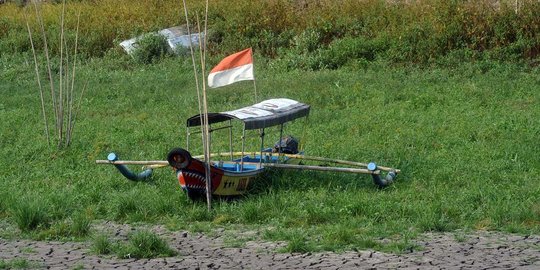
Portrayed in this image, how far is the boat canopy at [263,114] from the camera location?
11320 mm

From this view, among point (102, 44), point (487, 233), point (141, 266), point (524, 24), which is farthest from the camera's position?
point (102, 44)

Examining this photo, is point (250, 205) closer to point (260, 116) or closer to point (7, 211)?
point (260, 116)

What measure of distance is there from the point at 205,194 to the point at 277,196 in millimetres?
815

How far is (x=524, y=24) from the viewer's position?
1889cm

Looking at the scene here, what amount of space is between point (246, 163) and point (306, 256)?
3.19 m

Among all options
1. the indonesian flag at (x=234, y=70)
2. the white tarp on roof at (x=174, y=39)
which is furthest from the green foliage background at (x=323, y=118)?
the indonesian flag at (x=234, y=70)

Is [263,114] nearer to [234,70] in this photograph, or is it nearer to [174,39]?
[234,70]

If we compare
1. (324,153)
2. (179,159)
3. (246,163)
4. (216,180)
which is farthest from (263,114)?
(324,153)

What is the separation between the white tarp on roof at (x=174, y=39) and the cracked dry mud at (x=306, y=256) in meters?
11.7

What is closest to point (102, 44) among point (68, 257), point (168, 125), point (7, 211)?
point (168, 125)

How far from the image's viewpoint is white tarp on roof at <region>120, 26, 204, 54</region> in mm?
21203

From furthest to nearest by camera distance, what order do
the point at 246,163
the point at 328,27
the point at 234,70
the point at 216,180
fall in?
the point at 328,27 → the point at 234,70 → the point at 246,163 → the point at 216,180

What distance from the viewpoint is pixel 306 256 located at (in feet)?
29.7

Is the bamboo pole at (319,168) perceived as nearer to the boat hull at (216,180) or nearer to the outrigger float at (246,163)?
the outrigger float at (246,163)
